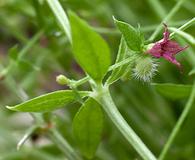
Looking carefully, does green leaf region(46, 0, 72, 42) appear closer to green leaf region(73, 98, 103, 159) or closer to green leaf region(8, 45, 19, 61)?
green leaf region(73, 98, 103, 159)

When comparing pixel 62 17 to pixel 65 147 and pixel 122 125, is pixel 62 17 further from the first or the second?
pixel 65 147

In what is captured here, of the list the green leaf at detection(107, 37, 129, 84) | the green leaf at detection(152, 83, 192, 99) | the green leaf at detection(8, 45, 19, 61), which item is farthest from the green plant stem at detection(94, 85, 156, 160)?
the green leaf at detection(8, 45, 19, 61)

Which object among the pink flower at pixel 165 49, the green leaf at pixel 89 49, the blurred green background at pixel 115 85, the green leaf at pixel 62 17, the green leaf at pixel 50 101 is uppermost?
the green leaf at pixel 62 17

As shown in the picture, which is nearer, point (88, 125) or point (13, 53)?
point (88, 125)

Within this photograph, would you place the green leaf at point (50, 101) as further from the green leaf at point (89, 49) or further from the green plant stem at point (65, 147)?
the green plant stem at point (65, 147)

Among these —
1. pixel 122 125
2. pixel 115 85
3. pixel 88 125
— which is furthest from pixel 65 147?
pixel 115 85

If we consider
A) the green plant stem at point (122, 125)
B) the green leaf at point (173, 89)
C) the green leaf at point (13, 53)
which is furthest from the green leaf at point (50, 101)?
the green leaf at point (13, 53)
